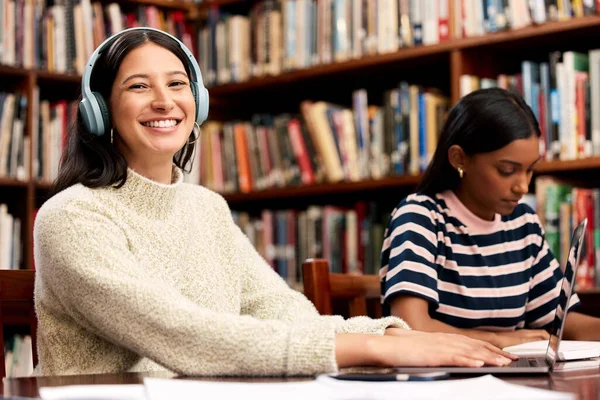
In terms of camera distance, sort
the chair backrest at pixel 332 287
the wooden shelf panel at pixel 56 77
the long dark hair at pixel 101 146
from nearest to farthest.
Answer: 1. the long dark hair at pixel 101 146
2. the chair backrest at pixel 332 287
3. the wooden shelf panel at pixel 56 77

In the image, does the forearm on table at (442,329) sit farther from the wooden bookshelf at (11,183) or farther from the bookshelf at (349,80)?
the wooden bookshelf at (11,183)

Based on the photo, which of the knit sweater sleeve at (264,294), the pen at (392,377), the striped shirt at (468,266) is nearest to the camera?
the pen at (392,377)

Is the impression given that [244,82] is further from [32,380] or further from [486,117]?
[32,380]

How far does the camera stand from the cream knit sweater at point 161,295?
1.05 m

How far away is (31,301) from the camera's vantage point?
1.37 metres

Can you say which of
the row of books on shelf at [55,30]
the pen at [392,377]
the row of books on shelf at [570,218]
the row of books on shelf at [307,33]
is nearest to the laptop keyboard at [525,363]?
the pen at [392,377]

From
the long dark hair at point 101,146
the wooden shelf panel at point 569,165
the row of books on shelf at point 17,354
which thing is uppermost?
the long dark hair at point 101,146

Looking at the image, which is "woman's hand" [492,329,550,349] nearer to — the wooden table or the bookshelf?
the wooden table

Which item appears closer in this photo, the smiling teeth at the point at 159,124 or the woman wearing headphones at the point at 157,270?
the woman wearing headphones at the point at 157,270

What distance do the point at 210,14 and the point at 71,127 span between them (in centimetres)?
197

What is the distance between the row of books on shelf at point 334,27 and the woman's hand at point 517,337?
1.06 metres

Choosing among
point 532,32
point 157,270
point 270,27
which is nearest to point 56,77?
point 270,27

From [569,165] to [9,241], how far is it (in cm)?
174

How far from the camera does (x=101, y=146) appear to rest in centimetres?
139
